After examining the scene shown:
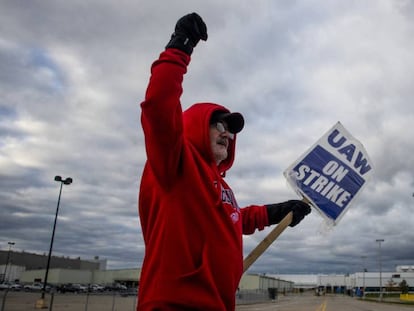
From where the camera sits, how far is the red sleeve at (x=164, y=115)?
1.74 m

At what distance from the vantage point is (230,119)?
238 centimetres

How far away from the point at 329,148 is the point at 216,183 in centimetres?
169

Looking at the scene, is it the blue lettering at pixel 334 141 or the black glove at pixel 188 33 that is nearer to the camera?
the black glove at pixel 188 33

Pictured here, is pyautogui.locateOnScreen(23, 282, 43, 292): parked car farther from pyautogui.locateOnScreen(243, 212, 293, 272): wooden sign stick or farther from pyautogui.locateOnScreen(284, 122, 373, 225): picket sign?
pyautogui.locateOnScreen(243, 212, 293, 272): wooden sign stick

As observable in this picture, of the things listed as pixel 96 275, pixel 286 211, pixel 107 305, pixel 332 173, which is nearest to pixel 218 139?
pixel 286 211

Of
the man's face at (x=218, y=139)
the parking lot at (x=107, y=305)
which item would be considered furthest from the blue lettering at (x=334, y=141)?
the parking lot at (x=107, y=305)

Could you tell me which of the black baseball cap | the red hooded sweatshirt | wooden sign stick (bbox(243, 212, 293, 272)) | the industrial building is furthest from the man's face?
the industrial building

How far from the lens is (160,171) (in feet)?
5.98

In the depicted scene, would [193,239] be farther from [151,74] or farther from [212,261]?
[151,74]

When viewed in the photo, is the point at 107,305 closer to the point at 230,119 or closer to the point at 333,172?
the point at 333,172

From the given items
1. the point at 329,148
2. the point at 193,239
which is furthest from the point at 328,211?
the point at 193,239

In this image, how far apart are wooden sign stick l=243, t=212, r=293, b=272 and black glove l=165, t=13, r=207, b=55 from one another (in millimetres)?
1368

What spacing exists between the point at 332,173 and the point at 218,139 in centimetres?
154

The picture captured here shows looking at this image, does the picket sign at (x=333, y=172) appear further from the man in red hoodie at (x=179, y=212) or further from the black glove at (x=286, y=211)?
the man in red hoodie at (x=179, y=212)
